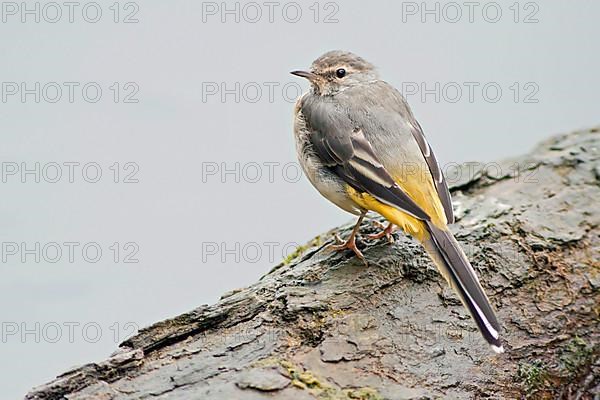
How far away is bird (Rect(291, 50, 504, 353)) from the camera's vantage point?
15.5 ft

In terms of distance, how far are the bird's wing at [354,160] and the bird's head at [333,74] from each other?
0.33 metres

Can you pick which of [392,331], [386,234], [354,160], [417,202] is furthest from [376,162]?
[392,331]

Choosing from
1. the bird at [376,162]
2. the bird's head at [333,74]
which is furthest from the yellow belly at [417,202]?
the bird's head at [333,74]

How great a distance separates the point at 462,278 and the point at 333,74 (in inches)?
74.7

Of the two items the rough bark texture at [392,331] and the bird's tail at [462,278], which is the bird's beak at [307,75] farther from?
the bird's tail at [462,278]

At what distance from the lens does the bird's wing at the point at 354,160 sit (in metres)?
4.88

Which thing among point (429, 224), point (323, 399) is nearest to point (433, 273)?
point (429, 224)

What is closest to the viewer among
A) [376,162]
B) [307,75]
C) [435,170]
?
[376,162]

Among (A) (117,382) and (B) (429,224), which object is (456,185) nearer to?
(B) (429,224)

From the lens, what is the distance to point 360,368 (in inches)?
168

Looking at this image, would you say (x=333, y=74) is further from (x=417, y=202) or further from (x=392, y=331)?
(x=392, y=331)

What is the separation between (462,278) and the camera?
15.1 feet

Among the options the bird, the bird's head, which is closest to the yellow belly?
the bird

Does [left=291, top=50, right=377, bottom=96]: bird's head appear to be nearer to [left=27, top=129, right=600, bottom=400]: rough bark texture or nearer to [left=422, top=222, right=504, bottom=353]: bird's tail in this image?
[left=27, top=129, right=600, bottom=400]: rough bark texture
